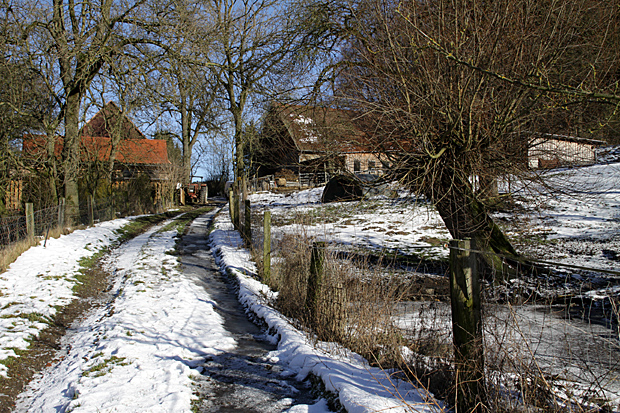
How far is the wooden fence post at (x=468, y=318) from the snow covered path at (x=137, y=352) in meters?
2.31

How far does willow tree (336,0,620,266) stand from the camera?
5.59 m

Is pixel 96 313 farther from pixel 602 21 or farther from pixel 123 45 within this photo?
pixel 123 45

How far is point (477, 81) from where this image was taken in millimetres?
5773

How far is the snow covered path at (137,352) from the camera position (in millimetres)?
3705

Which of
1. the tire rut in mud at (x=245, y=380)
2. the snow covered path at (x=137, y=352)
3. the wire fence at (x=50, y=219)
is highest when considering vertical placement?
the wire fence at (x=50, y=219)

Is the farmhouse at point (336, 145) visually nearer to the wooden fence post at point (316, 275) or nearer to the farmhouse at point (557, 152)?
the wooden fence post at point (316, 275)

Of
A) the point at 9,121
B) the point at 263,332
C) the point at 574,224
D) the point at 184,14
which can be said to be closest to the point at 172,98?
the point at 184,14

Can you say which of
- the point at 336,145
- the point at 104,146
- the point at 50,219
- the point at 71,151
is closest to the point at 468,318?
the point at 336,145

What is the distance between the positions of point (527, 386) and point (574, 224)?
11302mm

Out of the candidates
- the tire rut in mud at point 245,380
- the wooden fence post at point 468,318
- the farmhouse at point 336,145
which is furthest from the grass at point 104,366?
the farmhouse at point 336,145

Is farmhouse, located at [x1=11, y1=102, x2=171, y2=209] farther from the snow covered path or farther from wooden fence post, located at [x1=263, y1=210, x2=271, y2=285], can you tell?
wooden fence post, located at [x1=263, y1=210, x2=271, y2=285]

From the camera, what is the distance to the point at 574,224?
12.4m

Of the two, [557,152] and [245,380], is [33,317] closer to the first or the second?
[245,380]

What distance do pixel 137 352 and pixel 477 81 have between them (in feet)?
18.1
